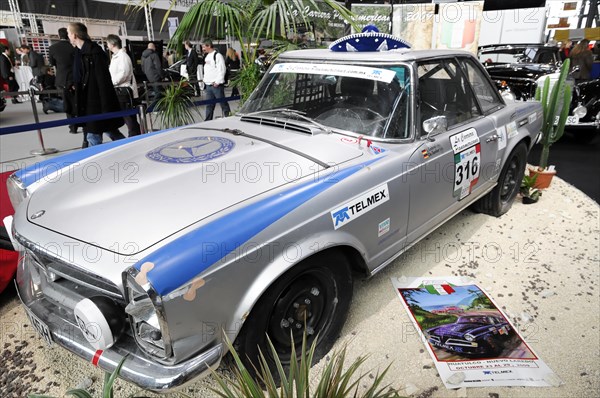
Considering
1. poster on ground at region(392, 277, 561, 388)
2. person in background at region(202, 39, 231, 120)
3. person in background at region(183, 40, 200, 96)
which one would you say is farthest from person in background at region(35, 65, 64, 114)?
poster on ground at region(392, 277, 561, 388)

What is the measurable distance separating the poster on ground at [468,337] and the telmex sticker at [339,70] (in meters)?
1.56

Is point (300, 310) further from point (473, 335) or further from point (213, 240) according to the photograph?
point (473, 335)

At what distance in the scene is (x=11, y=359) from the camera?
7.93ft

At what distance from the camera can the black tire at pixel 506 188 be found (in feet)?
13.5

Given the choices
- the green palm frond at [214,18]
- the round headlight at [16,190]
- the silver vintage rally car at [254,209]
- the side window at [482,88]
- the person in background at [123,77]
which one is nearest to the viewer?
the silver vintage rally car at [254,209]

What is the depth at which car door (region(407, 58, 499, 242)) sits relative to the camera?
2.76 meters

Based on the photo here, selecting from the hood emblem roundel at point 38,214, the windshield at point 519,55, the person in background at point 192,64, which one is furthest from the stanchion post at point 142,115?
the windshield at point 519,55

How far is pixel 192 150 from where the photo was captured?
2.60 meters

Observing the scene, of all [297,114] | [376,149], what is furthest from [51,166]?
[376,149]

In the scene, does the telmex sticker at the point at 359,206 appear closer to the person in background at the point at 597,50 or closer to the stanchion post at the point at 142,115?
the stanchion post at the point at 142,115

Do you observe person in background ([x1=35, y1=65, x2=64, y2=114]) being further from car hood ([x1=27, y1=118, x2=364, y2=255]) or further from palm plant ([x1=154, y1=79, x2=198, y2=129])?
car hood ([x1=27, y1=118, x2=364, y2=255])

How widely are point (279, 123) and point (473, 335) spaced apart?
1.93 metres

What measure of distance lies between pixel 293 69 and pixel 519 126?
7.80ft

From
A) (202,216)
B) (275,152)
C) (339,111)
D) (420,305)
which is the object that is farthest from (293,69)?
(420,305)
